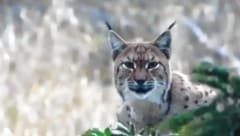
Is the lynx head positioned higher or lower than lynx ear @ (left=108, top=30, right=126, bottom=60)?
lower

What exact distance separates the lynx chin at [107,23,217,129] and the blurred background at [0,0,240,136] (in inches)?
79.0

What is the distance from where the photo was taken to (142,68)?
15.7ft

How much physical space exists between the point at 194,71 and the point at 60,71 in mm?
6449

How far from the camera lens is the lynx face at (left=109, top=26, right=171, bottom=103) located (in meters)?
4.79

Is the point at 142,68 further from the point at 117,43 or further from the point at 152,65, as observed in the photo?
the point at 117,43

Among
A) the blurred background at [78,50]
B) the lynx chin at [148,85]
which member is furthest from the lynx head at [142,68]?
the blurred background at [78,50]

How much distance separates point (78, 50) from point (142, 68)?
187 inches

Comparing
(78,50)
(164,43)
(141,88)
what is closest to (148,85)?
(141,88)

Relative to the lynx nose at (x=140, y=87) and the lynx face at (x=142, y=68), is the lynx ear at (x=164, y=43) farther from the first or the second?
the lynx nose at (x=140, y=87)

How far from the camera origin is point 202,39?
403 inches

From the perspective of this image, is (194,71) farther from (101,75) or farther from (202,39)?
(202,39)

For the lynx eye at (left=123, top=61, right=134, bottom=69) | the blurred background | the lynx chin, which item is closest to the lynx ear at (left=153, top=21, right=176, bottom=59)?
the lynx chin

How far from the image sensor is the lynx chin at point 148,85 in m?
4.79

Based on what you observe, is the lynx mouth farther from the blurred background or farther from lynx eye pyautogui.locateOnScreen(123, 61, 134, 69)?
the blurred background
